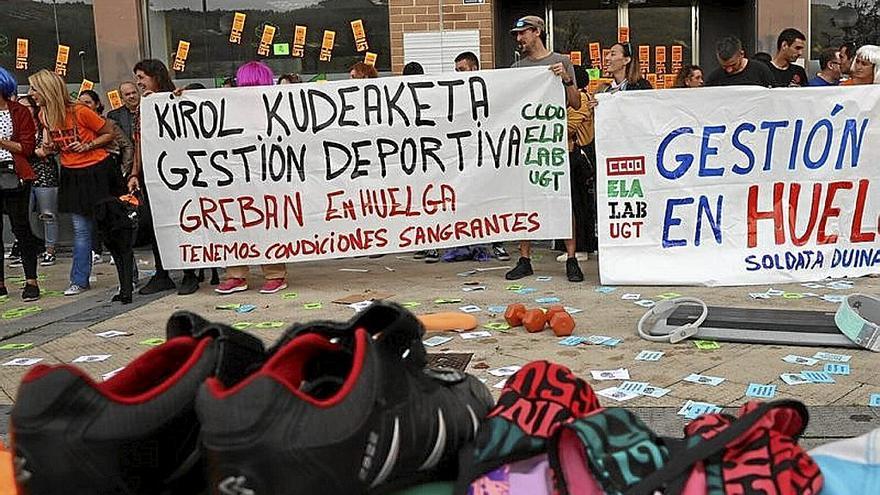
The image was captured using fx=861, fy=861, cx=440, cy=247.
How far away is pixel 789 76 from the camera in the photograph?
26.5 feet

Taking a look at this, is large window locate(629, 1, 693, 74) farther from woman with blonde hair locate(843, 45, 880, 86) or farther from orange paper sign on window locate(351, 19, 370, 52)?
woman with blonde hair locate(843, 45, 880, 86)

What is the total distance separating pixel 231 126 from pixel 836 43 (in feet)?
24.5

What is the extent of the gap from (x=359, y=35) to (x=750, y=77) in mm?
5513

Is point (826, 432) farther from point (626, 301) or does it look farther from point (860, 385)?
point (626, 301)

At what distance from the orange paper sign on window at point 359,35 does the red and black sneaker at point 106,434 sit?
9.92m

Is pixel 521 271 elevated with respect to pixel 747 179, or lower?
lower

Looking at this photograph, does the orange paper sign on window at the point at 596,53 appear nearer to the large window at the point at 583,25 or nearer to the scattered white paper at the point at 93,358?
the large window at the point at 583,25

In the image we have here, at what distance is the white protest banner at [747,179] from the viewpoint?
6500mm

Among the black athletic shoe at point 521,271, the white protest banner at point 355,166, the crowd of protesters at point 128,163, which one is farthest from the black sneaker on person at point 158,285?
the black athletic shoe at point 521,271

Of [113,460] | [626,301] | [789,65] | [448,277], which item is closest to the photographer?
[113,460]

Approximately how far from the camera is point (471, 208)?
7.05 metres

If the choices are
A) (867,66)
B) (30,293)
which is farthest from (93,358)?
(867,66)

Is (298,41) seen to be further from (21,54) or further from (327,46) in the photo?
(21,54)

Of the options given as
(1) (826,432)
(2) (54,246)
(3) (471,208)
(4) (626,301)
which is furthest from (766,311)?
(2) (54,246)
